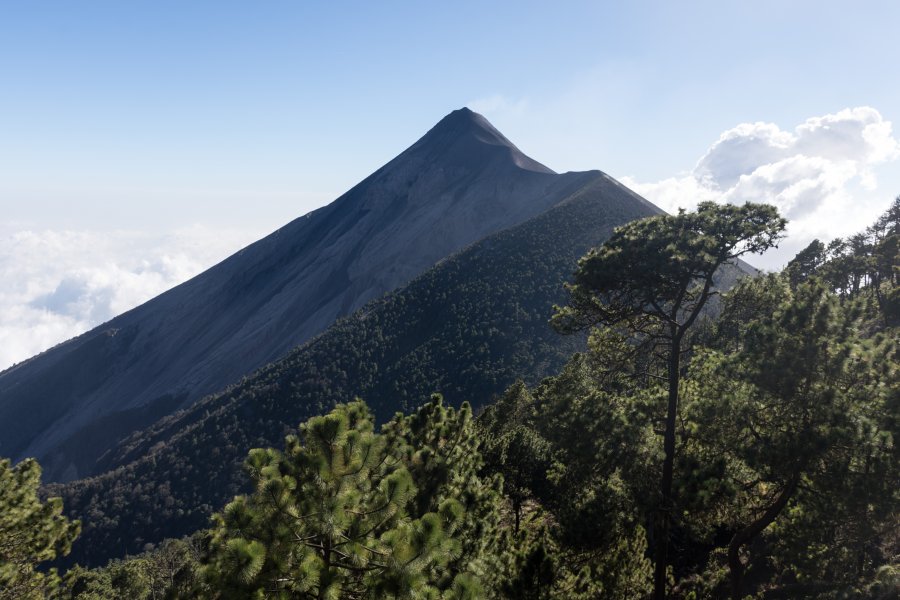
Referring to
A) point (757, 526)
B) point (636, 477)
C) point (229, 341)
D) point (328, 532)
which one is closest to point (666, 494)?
point (636, 477)

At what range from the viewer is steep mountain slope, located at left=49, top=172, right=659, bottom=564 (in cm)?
9706

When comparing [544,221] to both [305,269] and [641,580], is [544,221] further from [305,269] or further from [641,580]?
[641,580]

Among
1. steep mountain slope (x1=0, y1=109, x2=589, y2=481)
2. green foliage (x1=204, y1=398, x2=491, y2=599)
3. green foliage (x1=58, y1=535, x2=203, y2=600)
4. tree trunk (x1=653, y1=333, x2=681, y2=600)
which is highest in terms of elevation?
steep mountain slope (x1=0, y1=109, x2=589, y2=481)

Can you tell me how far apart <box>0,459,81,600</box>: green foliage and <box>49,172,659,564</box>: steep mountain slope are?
74928 millimetres

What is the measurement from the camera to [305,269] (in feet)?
648

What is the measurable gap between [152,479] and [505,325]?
77.3 metres

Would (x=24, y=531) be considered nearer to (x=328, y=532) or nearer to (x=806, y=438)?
(x=328, y=532)

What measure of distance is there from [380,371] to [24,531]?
8950 centimetres

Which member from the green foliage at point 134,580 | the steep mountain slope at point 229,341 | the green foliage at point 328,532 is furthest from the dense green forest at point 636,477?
the steep mountain slope at point 229,341

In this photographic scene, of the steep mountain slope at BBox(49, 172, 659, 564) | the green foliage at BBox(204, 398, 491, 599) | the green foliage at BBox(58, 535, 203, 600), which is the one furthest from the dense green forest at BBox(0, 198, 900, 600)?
the steep mountain slope at BBox(49, 172, 659, 564)

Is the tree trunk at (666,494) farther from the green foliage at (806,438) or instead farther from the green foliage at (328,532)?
the green foliage at (328,532)

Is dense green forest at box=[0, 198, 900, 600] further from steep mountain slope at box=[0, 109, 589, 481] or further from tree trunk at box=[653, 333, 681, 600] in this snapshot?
steep mountain slope at box=[0, 109, 589, 481]

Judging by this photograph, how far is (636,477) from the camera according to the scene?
16.8 metres

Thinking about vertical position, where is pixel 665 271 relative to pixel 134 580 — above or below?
above
